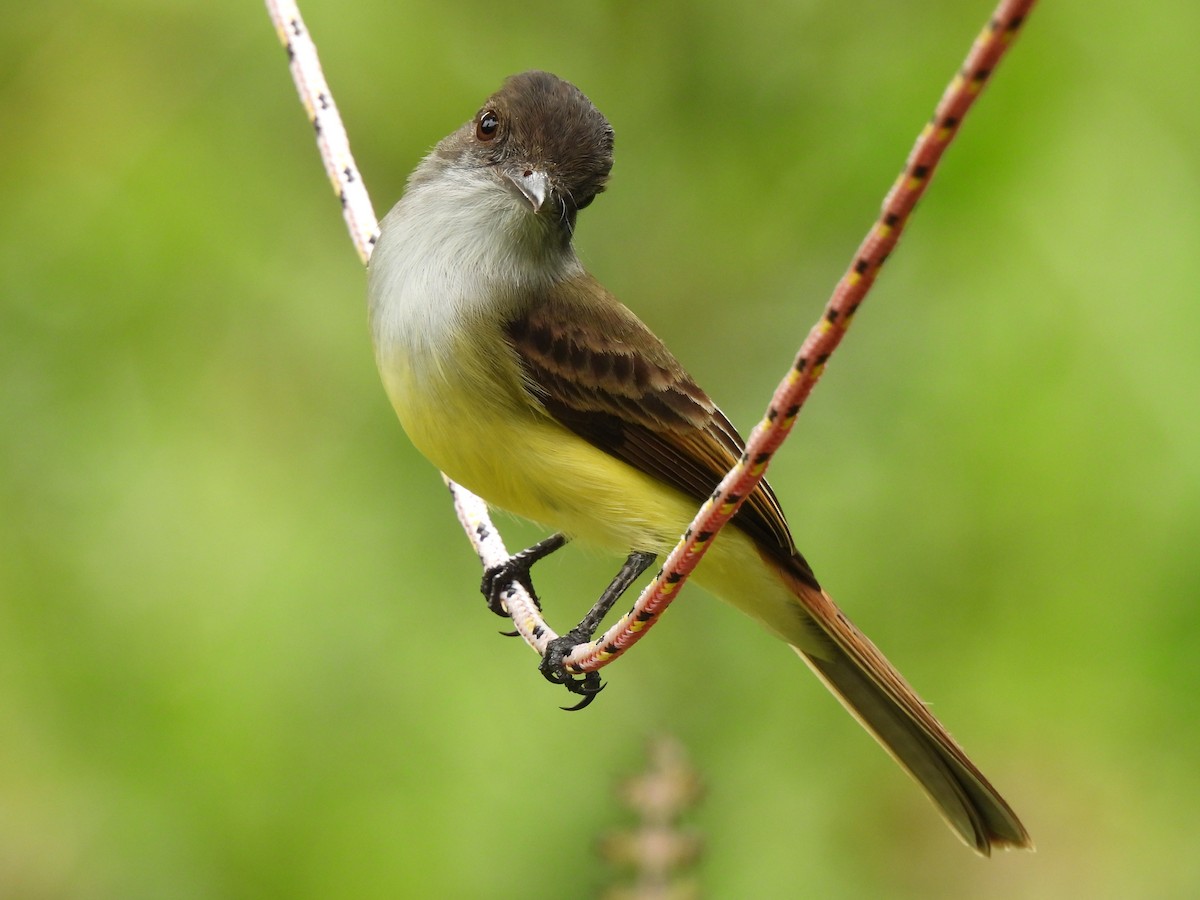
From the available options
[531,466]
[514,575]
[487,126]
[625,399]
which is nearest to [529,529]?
[514,575]

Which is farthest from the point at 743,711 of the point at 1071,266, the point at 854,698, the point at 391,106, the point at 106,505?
the point at 391,106

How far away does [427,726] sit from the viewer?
11.8 feet

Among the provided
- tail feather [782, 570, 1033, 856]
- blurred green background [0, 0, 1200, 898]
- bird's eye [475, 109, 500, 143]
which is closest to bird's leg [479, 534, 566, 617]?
blurred green background [0, 0, 1200, 898]

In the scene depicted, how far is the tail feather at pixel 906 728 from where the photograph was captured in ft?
9.61

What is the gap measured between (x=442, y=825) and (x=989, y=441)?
1.76 m

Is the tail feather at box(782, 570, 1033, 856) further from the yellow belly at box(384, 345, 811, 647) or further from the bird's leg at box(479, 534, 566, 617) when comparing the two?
the bird's leg at box(479, 534, 566, 617)

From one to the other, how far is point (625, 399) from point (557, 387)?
194mm

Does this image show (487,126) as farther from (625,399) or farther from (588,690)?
(588,690)

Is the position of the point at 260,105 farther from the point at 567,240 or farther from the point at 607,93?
the point at 567,240

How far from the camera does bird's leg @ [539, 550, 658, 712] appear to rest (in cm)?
280

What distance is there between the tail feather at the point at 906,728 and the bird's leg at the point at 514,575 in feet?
2.34

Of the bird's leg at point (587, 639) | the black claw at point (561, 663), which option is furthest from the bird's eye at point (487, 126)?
the black claw at point (561, 663)

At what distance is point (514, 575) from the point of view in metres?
3.54

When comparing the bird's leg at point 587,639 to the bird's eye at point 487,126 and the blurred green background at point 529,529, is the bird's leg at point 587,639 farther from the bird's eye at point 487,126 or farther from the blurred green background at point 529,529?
the bird's eye at point 487,126
